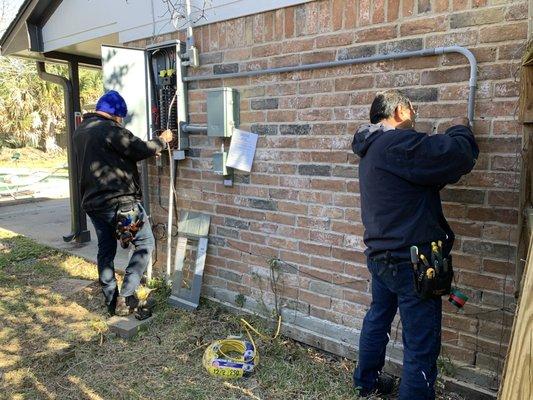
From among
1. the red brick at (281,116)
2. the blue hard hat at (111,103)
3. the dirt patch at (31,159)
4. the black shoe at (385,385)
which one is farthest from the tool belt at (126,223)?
the dirt patch at (31,159)

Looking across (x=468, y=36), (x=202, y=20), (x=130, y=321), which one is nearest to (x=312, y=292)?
(x=130, y=321)

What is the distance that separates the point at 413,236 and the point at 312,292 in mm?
1345

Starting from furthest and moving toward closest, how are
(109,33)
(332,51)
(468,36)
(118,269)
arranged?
1. (118,269)
2. (109,33)
3. (332,51)
4. (468,36)

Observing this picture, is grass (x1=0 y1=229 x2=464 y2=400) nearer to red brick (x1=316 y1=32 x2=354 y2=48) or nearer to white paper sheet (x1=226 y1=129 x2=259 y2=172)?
white paper sheet (x1=226 y1=129 x2=259 y2=172)

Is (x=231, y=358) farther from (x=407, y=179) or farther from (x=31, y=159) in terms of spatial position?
(x=31, y=159)

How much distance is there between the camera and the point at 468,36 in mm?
2553

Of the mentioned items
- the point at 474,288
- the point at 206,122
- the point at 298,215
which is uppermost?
the point at 206,122

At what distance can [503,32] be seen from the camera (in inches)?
96.3

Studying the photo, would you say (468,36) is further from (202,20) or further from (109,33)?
(109,33)

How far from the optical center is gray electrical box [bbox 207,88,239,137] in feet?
12.1

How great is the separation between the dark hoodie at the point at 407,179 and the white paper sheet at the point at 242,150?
1324 mm

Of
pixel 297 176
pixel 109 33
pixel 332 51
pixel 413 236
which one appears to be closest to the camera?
pixel 413 236

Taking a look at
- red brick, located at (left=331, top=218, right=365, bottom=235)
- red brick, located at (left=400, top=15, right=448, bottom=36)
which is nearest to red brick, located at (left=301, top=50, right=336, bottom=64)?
red brick, located at (left=400, top=15, right=448, bottom=36)

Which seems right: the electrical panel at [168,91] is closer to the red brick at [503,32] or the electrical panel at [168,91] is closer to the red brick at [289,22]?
the red brick at [289,22]
